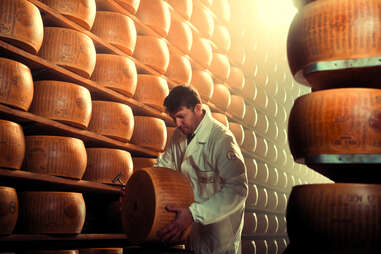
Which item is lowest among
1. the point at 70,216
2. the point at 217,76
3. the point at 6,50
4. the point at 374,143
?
the point at 70,216

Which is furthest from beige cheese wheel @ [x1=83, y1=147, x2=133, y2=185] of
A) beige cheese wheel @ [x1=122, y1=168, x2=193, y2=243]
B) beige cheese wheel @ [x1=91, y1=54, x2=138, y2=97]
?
beige cheese wheel @ [x1=122, y1=168, x2=193, y2=243]

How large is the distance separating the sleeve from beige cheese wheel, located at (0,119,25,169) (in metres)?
0.78

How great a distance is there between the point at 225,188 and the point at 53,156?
82 cm

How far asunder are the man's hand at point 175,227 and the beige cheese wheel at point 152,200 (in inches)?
0.5

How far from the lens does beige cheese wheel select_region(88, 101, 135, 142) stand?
7.54 feet

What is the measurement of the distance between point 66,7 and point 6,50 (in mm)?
449

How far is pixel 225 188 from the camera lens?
167cm

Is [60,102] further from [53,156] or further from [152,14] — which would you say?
[152,14]

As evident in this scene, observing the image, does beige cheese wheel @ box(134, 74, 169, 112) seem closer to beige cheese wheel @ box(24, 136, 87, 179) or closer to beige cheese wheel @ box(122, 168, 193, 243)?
beige cheese wheel @ box(24, 136, 87, 179)

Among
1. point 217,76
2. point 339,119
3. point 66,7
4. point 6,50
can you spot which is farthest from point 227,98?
point 339,119

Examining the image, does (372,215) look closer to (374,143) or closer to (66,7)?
(374,143)

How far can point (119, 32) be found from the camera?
2.43m

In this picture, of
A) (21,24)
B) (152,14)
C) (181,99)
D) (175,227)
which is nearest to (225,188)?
(175,227)

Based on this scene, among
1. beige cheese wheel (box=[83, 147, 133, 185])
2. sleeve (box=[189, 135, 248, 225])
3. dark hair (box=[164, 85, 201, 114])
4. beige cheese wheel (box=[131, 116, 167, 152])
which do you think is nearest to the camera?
sleeve (box=[189, 135, 248, 225])
